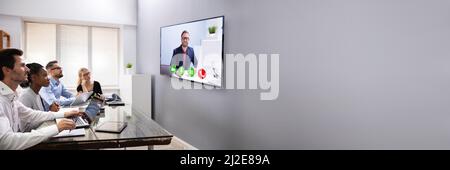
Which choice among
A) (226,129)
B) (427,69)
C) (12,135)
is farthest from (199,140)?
(427,69)

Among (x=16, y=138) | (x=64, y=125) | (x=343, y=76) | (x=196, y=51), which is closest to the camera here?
(x=16, y=138)

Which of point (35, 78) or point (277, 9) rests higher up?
point (277, 9)

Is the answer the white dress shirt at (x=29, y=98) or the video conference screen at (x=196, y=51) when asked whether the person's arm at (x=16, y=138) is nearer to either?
the white dress shirt at (x=29, y=98)

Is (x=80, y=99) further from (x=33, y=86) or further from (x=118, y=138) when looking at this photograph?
(x=118, y=138)

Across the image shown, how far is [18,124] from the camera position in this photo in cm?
207

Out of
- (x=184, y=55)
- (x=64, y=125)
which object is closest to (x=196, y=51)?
(x=184, y=55)

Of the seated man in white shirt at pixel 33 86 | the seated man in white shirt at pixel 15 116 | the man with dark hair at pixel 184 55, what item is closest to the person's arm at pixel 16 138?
the seated man in white shirt at pixel 15 116

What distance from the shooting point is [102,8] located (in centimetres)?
568

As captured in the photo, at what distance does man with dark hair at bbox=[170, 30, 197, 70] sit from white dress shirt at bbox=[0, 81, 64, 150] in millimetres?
1633

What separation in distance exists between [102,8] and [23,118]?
3979 millimetres

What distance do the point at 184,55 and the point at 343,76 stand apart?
2.33 metres

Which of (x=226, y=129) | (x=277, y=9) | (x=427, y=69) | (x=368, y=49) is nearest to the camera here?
(x=427, y=69)

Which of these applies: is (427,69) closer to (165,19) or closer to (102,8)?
(165,19)

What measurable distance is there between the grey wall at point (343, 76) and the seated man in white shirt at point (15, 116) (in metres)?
1.55
